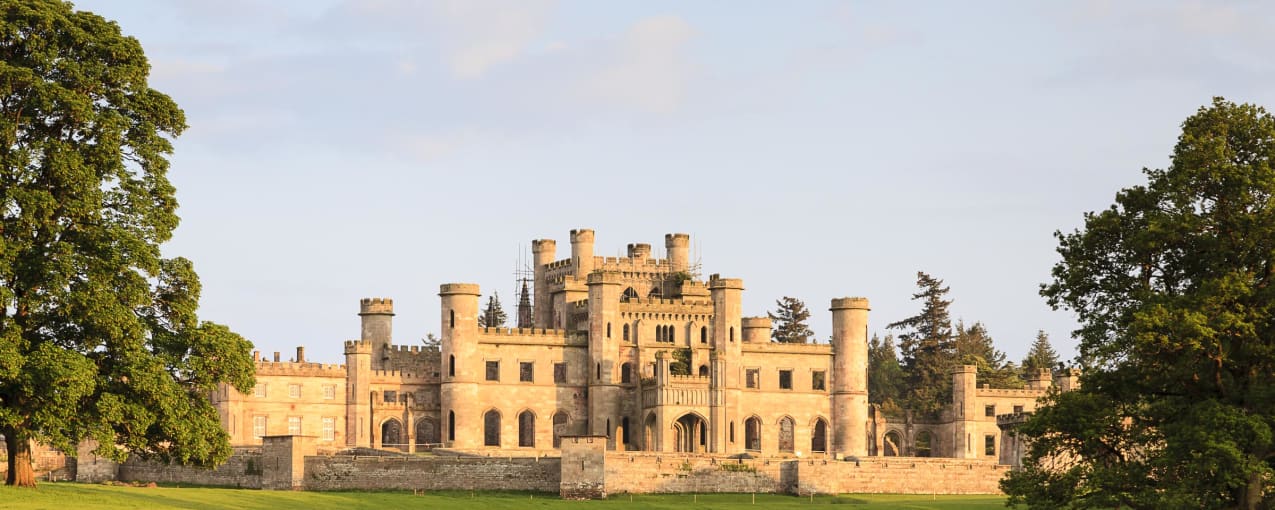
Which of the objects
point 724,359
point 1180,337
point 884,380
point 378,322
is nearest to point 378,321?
point 378,322

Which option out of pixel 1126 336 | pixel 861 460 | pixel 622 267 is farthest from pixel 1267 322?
pixel 622 267

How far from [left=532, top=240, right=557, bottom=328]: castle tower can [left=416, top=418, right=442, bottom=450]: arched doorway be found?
10.1m

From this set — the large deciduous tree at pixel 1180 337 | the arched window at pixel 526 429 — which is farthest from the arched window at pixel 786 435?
the large deciduous tree at pixel 1180 337

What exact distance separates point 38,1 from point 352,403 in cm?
4670

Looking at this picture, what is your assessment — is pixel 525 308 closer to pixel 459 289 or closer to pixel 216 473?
pixel 459 289

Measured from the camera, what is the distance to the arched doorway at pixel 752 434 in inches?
3590

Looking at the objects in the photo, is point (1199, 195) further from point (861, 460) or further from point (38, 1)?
point (861, 460)

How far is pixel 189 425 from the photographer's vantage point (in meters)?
43.8

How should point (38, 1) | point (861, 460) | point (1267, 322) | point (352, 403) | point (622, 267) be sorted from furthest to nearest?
point (622, 267)
point (352, 403)
point (861, 460)
point (38, 1)
point (1267, 322)

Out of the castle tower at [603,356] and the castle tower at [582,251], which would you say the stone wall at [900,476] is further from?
the castle tower at [582,251]

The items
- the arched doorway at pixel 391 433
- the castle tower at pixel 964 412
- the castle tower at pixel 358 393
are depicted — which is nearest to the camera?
the castle tower at pixel 358 393

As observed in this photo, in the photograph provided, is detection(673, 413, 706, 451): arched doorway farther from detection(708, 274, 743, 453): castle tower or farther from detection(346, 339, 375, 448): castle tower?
detection(346, 339, 375, 448): castle tower

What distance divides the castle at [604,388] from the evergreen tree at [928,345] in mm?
14961

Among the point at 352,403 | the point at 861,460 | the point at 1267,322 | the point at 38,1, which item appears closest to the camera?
the point at 1267,322
